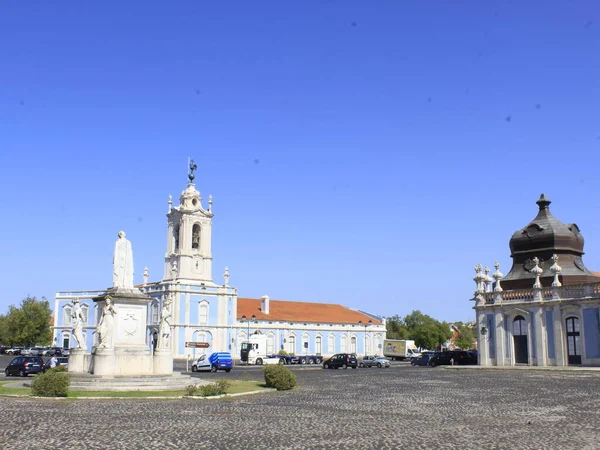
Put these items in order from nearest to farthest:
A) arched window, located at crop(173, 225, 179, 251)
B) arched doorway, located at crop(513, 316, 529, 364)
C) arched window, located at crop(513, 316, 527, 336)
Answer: arched doorway, located at crop(513, 316, 529, 364) → arched window, located at crop(513, 316, 527, 336) → arched window, located at crop(173, 225, 179, 251)

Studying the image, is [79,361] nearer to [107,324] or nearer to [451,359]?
[107,324]

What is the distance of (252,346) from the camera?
67.4 metres

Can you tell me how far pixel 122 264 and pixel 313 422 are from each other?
44.6 feet

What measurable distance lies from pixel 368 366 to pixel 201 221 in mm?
30520

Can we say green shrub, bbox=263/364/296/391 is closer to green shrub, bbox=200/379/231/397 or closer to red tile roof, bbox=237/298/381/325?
green shrub, bbox=200/379/231/397

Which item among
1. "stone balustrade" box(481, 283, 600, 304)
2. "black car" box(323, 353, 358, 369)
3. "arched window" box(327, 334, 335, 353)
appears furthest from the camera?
"arched window" box(327, 334, 335, 353)

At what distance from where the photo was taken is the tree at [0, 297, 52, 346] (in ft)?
312

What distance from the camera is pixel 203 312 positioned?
77438 mm

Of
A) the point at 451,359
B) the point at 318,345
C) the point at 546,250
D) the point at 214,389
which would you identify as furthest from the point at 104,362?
the point at 318,345

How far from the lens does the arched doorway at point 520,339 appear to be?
5060 centimetres

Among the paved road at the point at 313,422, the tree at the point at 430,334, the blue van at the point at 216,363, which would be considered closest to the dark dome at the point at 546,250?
the blue van at the point at 216,363

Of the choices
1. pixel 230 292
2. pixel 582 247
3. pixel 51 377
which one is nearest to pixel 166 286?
pixel 230 292

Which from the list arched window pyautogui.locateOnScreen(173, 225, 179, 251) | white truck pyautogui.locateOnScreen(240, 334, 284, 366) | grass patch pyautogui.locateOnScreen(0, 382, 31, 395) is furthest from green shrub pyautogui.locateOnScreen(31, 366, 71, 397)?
arched window pyautogui.locateOnScreen(173, 225, 179, 251)

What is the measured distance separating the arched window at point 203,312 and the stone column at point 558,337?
4135 cm
